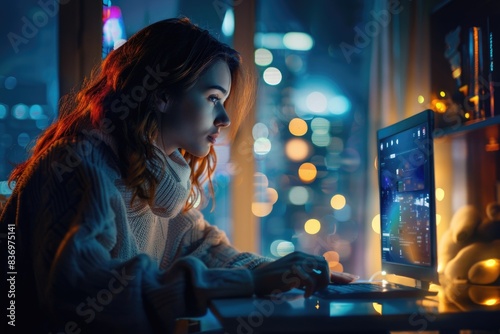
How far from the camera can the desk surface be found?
0.87 m

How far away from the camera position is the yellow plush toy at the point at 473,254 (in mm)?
1491

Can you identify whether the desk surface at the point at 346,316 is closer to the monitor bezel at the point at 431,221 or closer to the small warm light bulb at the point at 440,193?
the monitor bezel at the point at 431,221

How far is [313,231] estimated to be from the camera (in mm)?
2984

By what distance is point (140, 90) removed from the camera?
137 centimetres

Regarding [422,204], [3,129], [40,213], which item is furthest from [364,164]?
[40,213]

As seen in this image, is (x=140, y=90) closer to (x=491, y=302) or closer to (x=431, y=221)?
(x=431, y=221)

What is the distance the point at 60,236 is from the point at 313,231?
208 centimetres

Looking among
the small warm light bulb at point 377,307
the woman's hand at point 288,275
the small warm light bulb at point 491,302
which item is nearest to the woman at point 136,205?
the woman's hand at point 288,275

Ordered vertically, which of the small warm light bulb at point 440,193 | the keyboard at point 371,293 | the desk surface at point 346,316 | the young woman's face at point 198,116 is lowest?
the desk surface at point 346,316

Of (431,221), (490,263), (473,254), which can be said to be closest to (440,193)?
(473,254)

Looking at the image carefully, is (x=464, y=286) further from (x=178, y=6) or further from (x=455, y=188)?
(x=178, y=6)

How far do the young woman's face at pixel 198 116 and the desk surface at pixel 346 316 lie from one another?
0.58m

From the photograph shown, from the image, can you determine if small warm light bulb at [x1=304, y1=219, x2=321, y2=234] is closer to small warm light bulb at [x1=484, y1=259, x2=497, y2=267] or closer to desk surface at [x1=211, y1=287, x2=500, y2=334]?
small warm light bulb at [x1=484, y1=259, x2=497, y2=267]

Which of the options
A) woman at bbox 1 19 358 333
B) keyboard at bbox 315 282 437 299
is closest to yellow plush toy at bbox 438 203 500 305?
keyboard at bbox 315 282 437 299
